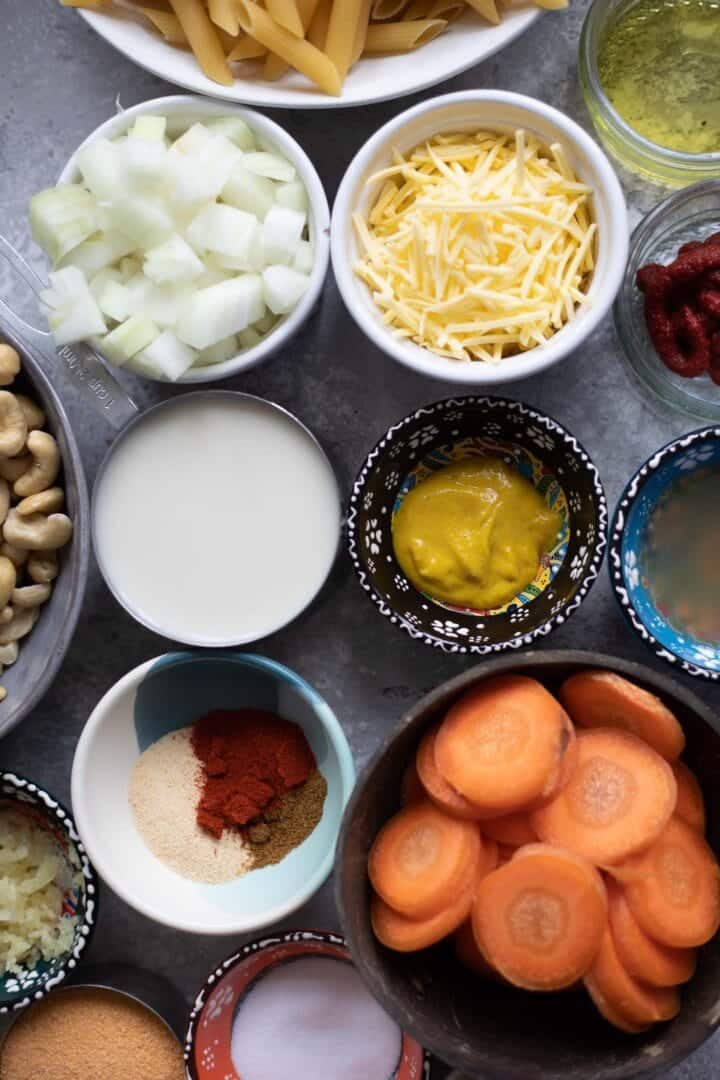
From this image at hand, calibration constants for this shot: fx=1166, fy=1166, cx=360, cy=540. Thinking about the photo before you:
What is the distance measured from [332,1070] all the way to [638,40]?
4.62ft

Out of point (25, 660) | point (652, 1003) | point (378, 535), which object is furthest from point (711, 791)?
point (25, 660)

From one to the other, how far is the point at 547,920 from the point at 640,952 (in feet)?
0.39

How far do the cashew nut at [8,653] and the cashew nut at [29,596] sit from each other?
5cm

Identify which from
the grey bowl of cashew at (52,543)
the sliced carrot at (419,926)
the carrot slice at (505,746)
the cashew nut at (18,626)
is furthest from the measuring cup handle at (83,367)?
the sliced carrot at (419,926)

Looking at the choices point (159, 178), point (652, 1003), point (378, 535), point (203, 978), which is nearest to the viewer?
point (652, 1003)

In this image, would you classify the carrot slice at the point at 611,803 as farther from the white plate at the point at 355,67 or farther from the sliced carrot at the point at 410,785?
the white plate at the point at 355,67

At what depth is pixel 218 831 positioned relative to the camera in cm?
154

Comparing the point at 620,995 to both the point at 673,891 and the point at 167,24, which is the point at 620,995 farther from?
the point at 167,24

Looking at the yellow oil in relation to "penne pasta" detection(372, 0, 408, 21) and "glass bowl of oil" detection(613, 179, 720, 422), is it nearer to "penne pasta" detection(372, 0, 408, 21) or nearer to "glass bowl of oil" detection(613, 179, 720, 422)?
"glass bowl of oil" detection(613, 179, 720, 422)

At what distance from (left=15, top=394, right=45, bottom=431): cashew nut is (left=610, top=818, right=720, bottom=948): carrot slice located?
34.9 inches

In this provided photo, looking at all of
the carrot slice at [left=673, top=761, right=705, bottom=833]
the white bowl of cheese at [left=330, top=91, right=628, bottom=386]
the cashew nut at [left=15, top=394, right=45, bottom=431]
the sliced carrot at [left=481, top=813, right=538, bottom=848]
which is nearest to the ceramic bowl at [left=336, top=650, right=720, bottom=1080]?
the carrot slice at [left=673, top=761, right=705, bottom=833]

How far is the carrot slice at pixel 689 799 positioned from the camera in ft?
4.30

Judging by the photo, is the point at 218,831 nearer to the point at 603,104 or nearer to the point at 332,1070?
the point at 332,1070

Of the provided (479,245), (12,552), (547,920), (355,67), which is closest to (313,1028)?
(547,920)
